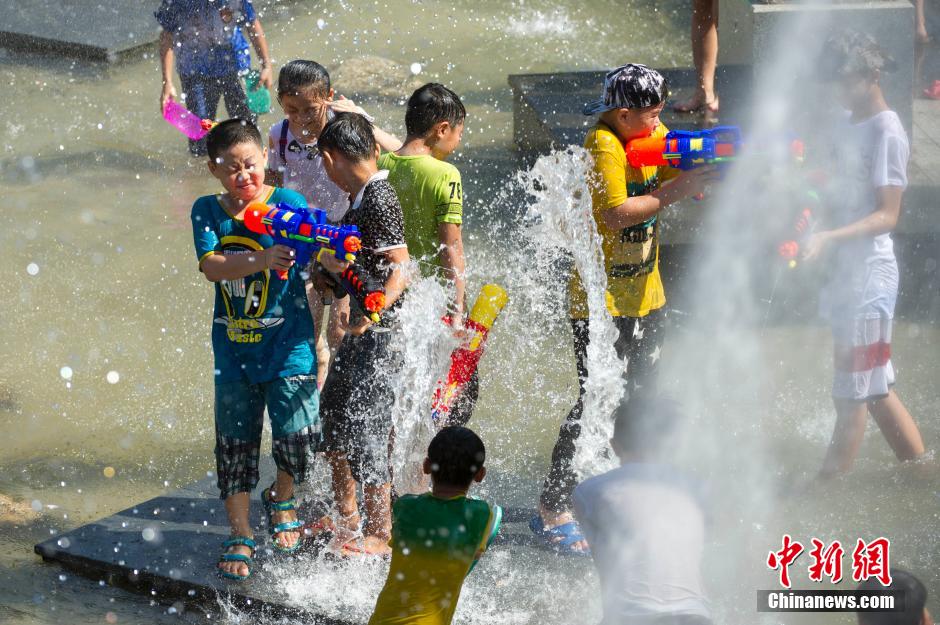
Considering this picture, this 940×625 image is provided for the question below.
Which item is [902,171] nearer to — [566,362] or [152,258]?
[566,362]

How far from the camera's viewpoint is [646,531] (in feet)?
10.3

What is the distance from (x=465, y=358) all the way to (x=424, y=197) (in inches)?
24.8

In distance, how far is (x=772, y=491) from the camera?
4.98 metres

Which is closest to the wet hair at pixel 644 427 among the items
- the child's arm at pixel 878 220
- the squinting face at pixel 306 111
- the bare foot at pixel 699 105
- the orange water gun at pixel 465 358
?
the orange water gun at pixel 465 358

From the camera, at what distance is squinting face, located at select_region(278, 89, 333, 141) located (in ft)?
15.5

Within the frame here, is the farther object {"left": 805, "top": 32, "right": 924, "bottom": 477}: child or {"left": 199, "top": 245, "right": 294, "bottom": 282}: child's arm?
{"left": 805, "top": 32, "right": 924, "bottom": 477}: child

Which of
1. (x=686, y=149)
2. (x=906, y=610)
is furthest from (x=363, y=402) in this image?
(x=906, y=610)

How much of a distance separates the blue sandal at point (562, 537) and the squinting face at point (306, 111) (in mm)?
1894

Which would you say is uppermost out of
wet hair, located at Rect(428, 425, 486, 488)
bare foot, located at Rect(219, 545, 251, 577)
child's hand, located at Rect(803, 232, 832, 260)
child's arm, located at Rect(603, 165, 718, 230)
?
child's arm, located at Rect(603, 165, 718, 230)

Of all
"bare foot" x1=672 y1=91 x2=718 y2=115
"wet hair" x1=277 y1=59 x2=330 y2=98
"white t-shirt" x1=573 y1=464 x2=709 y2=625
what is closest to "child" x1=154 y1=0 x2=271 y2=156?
"bare foot" x1=672 y1=91 x2=718 y2=115

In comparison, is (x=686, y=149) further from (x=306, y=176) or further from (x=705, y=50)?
(x=705, y=50)

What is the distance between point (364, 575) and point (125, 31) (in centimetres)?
951

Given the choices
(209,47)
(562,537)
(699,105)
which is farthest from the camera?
(209,47)

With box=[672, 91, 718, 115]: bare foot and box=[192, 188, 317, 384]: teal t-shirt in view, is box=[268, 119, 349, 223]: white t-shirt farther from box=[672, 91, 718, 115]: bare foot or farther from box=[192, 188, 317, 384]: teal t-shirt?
box=[672, 91, 718, 115]: bare foot
